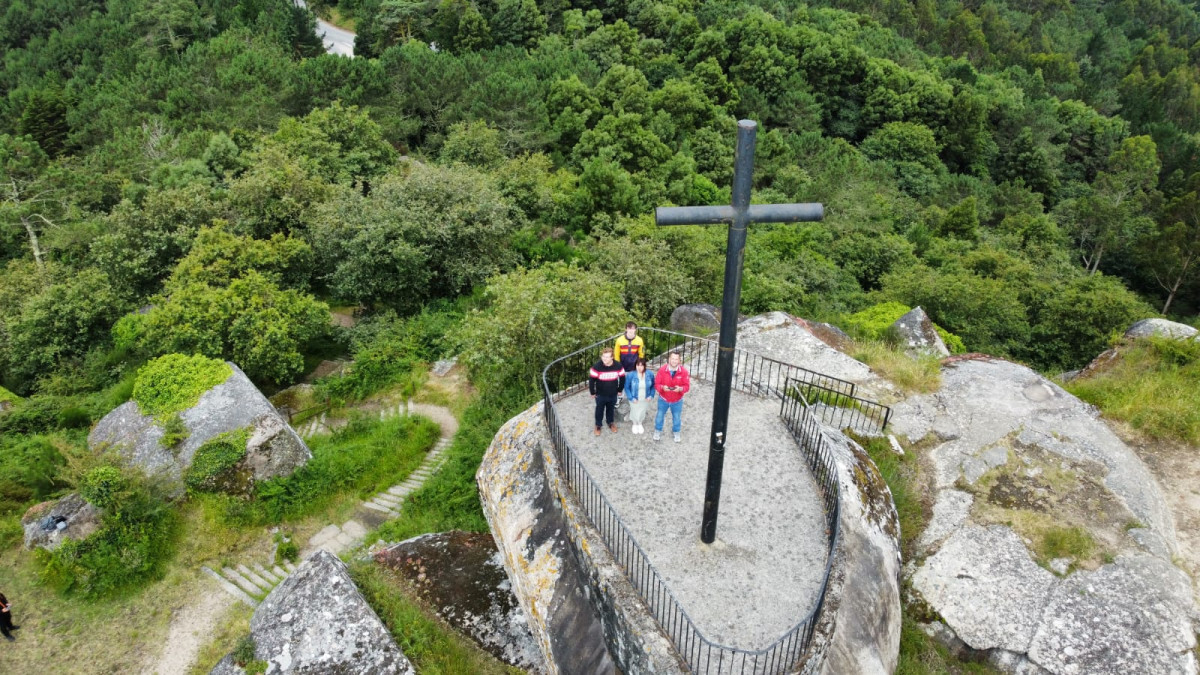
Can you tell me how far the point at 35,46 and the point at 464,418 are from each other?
5900cm

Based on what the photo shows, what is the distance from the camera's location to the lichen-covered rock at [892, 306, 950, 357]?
2011cm

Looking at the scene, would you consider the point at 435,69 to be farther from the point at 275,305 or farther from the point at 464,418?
the point at 464,418

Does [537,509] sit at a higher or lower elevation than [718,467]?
lower

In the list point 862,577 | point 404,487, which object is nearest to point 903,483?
point 862,577

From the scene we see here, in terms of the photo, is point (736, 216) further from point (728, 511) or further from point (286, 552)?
point (286, 552)

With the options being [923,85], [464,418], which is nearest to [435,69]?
[464,418]

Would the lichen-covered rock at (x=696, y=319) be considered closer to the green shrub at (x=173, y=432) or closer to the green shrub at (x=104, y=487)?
the green shrub at (x=173, y=432)

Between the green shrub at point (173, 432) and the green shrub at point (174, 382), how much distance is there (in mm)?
356

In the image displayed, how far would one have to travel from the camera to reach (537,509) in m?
11.1

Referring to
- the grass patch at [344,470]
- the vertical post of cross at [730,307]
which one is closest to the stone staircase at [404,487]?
the grass patch at [344,470]

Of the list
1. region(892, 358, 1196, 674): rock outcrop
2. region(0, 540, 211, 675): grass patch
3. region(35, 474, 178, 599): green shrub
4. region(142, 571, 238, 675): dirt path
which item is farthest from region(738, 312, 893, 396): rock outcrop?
region(35, 474, 178, 599): green shrub

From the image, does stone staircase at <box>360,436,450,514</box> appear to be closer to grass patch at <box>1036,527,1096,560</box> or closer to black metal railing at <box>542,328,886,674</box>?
black metal railing at <box>542,328,886,674</box>

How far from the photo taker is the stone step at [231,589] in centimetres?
1501

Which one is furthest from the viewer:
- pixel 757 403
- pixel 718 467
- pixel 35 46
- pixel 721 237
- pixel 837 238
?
pixel 35 46
